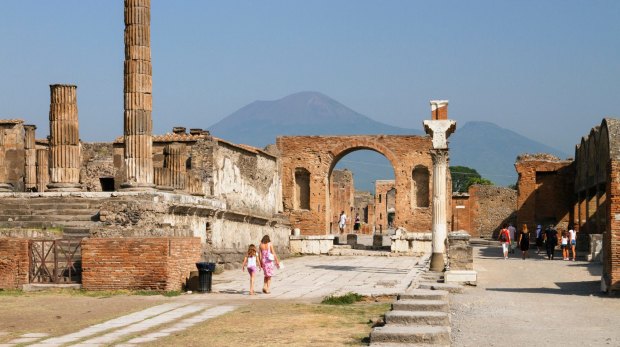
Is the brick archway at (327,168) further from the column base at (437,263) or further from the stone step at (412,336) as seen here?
the stone step at (412,336)

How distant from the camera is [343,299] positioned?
54.4 ft

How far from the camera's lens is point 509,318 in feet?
46.1

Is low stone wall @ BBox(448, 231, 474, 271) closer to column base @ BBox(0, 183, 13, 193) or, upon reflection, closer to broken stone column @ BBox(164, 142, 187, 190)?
broken stone column @ BBox(164, 142, 187, 190)

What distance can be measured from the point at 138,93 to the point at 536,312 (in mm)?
14219

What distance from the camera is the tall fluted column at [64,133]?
90.9 ft

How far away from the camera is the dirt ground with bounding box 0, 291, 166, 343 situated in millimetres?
13469

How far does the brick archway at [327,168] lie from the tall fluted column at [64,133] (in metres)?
15.7

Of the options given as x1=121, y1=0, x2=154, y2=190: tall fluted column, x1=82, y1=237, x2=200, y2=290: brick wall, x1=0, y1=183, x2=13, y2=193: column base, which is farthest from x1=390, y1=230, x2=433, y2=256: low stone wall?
x1=82, y1=237, x2=200, y2=290: brick wall

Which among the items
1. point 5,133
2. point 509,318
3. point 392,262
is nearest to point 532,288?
point 509,318

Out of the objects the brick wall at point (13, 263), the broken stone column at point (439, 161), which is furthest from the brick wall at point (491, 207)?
the brick wall at point (13, 263)

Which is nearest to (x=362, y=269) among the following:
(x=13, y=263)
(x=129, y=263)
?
(x=129, y=263)

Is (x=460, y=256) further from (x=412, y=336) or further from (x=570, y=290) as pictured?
(x=412, y=336)

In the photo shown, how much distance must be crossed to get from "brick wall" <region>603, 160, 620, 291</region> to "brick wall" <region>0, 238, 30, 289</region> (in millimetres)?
10478

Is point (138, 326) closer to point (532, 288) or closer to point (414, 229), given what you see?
point (532, 288)
